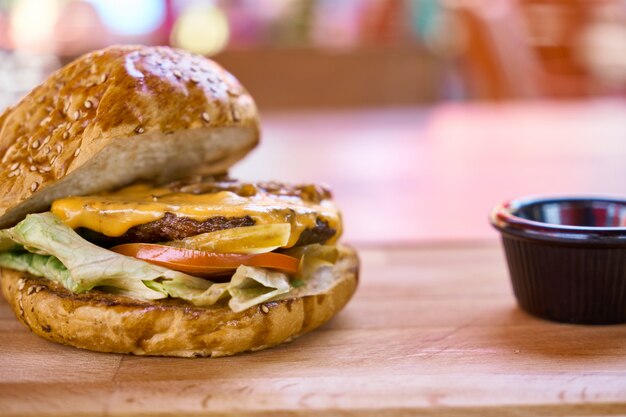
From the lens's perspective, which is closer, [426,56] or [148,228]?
[148,228]

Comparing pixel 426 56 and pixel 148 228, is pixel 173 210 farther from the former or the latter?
pixel 426 56

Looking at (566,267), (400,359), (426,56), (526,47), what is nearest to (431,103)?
(426,56)

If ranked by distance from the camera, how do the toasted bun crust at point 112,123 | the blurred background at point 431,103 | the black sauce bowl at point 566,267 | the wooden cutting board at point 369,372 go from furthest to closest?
the blurred background at point 431,103 < the black sauce bowl at point 566,267 < the toasted bun crust at point 112,123 < the wooden cutting board at point 369,372

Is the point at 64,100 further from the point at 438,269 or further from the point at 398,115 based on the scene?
the point at 398,115

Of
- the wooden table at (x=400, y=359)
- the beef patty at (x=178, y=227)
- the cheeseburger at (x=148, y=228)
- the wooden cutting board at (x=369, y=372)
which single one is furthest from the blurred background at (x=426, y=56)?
the beef patty at (x=178, y=227)

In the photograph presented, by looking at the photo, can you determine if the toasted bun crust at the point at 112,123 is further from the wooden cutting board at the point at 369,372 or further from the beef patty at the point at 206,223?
the wooden cutting board at the point at 369,372

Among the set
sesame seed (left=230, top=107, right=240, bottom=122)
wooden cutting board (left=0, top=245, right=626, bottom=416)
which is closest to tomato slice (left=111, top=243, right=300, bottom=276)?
wooden cutting board (left=0, top=245, right=626, bottom=416)

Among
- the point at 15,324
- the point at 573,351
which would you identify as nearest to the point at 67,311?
the point at 15,324
